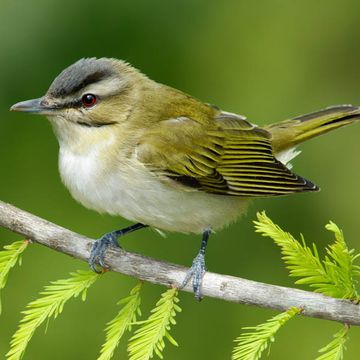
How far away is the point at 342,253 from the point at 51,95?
2.03 metres

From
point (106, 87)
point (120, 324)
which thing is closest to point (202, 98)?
point (106, 87)

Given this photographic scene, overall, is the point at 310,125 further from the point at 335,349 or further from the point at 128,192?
the point at 335,349

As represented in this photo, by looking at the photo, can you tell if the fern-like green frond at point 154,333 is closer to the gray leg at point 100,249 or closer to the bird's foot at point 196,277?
the bird's foot at point 196,277

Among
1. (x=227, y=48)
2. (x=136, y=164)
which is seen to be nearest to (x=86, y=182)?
(x=136, y=164)

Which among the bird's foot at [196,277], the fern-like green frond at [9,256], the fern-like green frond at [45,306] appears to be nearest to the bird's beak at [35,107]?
the fern-like green frond at [9,256]

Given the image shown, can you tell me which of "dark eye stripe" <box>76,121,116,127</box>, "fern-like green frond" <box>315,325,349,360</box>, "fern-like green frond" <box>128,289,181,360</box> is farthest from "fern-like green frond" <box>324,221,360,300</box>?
"dark eye stripe" <box>76,121,116,127</box>

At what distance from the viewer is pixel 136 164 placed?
454cm

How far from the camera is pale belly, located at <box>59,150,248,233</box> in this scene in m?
4.48

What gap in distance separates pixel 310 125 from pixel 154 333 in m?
2.42

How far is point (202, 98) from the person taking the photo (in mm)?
5984

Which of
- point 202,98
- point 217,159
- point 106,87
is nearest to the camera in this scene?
point 106,87

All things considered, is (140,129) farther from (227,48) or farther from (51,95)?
(227,48)

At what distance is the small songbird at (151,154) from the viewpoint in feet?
14.8

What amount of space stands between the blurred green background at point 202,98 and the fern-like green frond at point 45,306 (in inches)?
54.2
